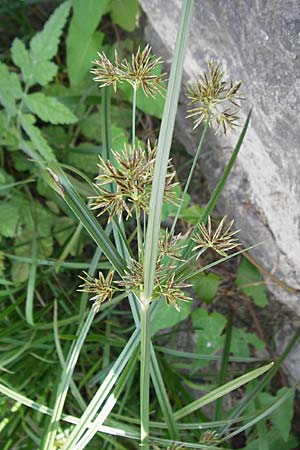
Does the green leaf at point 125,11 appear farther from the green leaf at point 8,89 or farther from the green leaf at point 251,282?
the green leaf at point 251,282

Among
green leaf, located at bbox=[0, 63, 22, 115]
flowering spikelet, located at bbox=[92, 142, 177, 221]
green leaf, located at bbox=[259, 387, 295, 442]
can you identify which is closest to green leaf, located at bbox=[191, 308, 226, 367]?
Answer: green leaf, located at bbox=[259, 387, 295, 442]

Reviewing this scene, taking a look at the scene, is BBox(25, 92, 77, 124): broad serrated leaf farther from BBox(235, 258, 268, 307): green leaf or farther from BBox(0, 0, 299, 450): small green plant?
BBox(235, 258, 268, 307): green leaf

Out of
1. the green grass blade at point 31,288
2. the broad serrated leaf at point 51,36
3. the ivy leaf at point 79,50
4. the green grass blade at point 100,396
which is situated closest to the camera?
the green grass blade at point 100,396

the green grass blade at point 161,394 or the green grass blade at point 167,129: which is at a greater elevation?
the green grass blade at point 167,129

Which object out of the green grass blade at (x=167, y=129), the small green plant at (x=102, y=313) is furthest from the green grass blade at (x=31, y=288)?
the green grass blade at (x=167, y=129)

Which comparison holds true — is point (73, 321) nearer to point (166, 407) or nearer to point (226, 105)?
point (166, 407)

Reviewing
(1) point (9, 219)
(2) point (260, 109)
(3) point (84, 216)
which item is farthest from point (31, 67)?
(3) point (84, 216)
